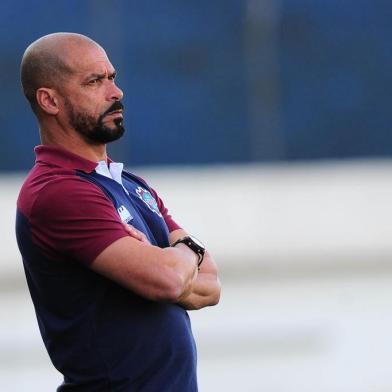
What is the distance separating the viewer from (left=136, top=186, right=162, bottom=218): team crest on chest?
10.7 ft

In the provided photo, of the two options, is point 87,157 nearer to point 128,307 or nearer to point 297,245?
point 128,307

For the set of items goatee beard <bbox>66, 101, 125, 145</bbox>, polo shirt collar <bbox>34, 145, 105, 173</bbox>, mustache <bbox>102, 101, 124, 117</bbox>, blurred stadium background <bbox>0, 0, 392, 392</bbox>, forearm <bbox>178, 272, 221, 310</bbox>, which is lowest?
blurred stadium background <bbox>0, 0, 392, 392</bbox>

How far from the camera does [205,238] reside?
9.26 metres

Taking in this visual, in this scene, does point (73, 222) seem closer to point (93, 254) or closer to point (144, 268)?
point (93, 254)

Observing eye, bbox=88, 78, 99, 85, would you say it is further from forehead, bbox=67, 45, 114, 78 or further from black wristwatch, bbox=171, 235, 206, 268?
black wristwatch, bbox=171, 235, 206, 268

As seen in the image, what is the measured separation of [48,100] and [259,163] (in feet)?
21.9

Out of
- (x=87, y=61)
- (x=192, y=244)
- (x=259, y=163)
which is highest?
(x=87, y=61)

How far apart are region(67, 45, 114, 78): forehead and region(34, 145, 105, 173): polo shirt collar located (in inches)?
7.9

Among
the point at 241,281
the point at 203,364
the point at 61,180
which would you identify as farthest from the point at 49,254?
the point at 241,281

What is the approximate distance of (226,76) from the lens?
10.1m

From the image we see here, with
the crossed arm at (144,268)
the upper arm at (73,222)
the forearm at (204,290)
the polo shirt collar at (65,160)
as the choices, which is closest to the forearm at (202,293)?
the forearm at (204,290)

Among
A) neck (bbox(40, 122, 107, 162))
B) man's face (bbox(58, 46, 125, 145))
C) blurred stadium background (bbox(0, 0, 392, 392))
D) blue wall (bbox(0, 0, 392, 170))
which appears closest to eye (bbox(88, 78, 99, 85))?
man's face (bbox(58, 46, 125, 145))

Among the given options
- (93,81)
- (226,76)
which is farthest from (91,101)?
(226,76)

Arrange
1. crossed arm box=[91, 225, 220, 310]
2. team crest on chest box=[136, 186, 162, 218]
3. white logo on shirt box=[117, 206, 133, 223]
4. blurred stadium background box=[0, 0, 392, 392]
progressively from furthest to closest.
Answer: blurred stadium background box=[0, 0, 392, 392], team crest on chest box=[136, 186, 162, 218], white logo on shirt box=[117, 206, 133, 223], crossed arm box=[91, 225, 220, 310]
